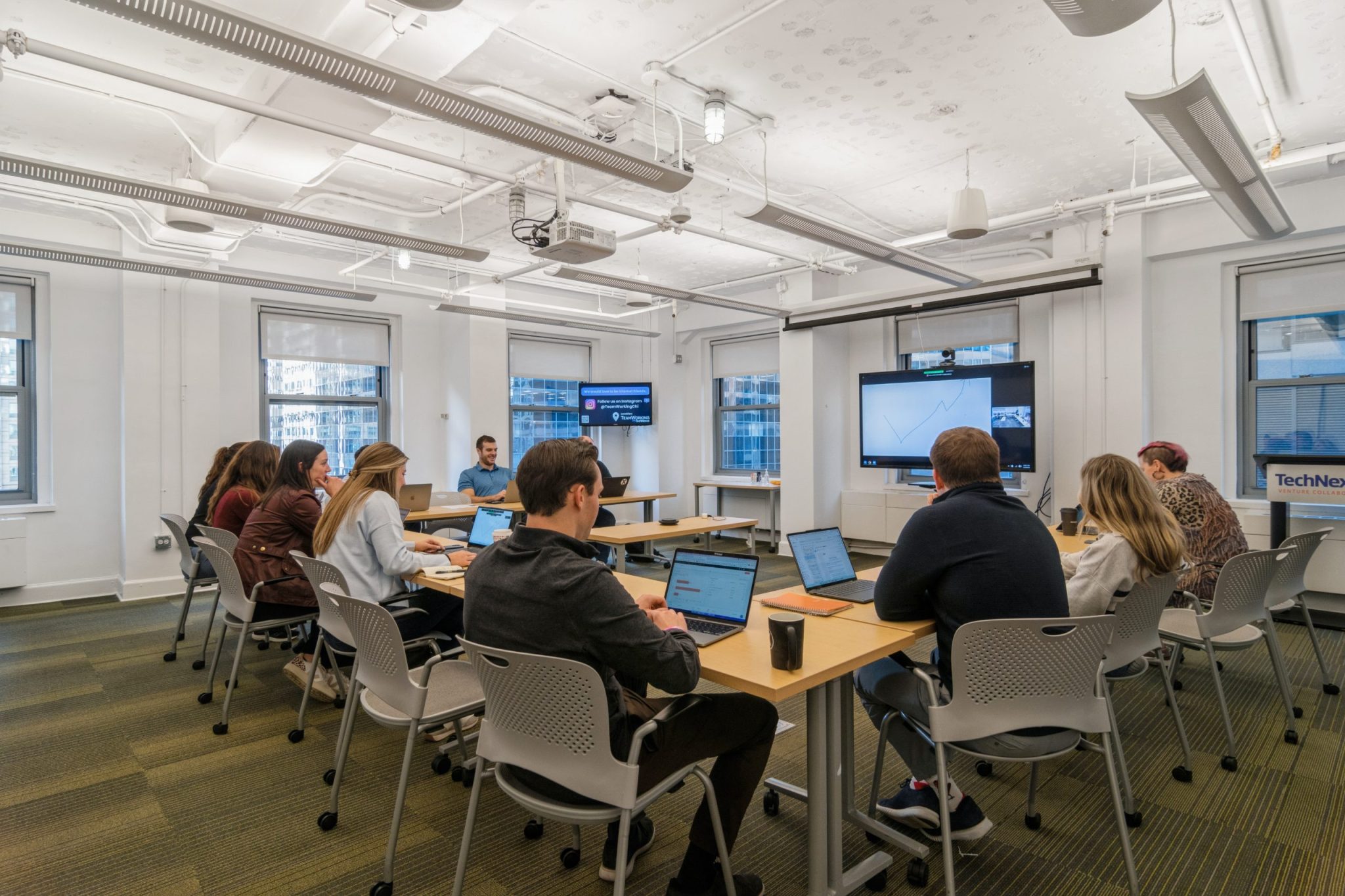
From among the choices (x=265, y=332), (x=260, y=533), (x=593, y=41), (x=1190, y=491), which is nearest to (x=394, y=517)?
(x=260, y=533)

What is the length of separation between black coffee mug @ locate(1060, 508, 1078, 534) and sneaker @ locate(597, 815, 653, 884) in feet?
9.73

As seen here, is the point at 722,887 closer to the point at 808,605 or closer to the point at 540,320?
the point at 808,605

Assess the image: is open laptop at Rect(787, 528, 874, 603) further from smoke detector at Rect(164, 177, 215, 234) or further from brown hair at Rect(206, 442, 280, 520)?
smoke detector at Rect(164, 177, 215, 234)

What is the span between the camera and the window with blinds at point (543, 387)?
340 inches

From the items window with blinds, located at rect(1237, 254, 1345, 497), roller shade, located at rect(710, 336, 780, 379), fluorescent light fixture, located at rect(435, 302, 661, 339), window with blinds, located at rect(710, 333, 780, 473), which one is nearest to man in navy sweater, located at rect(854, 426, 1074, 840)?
window with blinds, located at rect(1237, 254, 1345, 497)

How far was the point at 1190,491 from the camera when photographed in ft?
11.0

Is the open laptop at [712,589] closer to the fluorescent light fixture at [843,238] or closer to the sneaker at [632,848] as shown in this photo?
the sneaker at [632,848]

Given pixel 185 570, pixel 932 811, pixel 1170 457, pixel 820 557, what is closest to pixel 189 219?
pixel 185 570

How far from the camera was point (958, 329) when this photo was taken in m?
6.93

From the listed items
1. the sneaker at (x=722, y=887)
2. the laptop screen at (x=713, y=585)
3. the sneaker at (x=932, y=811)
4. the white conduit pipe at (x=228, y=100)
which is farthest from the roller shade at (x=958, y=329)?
the sneaker at (x=722, y=887)

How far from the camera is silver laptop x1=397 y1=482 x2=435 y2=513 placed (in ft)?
18.2

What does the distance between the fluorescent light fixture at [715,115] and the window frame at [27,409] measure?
5.60 meters

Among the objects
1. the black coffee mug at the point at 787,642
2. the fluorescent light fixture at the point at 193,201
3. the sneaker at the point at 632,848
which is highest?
the fluorescent light fixture at the point at 193,201

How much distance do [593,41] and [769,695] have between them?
3.03 meters
